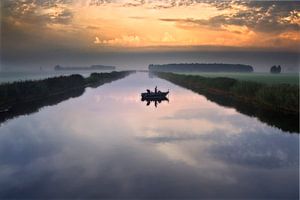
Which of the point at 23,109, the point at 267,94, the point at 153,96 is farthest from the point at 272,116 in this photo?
the point at 23,109

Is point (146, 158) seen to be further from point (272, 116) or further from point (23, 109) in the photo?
point (23, 109)

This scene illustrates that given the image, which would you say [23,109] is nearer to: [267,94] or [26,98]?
[26,98]

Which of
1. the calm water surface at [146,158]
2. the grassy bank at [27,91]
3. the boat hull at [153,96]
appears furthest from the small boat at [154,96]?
the calm water surface at [146,158]

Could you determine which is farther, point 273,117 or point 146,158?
point 273,117

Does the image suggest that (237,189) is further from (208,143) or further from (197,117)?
(197,117)

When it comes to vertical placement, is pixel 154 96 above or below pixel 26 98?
below

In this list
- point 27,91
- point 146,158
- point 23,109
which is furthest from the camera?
point 27,91

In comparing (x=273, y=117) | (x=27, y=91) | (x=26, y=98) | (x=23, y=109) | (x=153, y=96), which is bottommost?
(x=273, y=117)

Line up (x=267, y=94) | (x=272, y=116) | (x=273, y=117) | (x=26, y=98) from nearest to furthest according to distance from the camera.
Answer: (x=273, y=117), (x=272, y=116), (x=267, y=94), (x=26, y=98)

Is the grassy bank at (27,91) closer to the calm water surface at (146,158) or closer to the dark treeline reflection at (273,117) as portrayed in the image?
the calm water surface at (146,158)

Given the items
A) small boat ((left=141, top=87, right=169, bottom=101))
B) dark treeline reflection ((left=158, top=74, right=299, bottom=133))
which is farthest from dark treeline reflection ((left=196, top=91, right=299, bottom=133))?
small boat ((left=141, top=87, right=169, bottom=101))
